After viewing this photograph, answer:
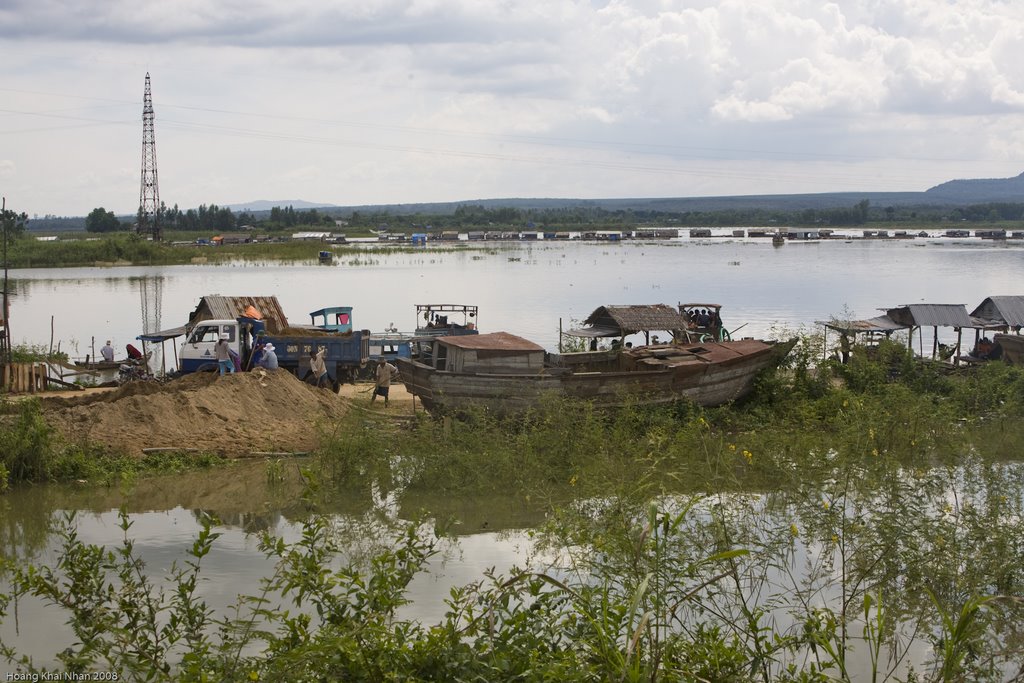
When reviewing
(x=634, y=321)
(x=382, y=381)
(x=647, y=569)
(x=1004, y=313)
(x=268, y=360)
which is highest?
(x=1004, y=313)

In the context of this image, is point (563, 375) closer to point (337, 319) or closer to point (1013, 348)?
point (1013, 348)

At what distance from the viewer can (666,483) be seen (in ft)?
41.2

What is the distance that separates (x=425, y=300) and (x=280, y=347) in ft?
87.1

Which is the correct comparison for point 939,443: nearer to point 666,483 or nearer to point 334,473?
point 666,483

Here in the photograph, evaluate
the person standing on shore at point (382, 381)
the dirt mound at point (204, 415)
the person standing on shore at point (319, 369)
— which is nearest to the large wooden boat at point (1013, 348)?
the person standing on shore at point (382, 381)

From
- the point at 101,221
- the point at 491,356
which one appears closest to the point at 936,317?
the point at 491,356

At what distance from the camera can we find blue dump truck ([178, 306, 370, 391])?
20.6m

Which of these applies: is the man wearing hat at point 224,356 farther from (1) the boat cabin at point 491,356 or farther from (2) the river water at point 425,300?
(2) the river water at point 425,300

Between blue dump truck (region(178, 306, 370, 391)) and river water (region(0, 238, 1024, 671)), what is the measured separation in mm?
6140

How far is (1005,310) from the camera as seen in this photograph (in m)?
22.8

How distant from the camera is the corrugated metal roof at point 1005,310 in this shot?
22641 millimetres

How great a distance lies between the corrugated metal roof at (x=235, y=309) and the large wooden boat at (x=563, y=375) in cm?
724

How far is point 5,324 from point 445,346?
1045cm

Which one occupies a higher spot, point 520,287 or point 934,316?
point 934,316
